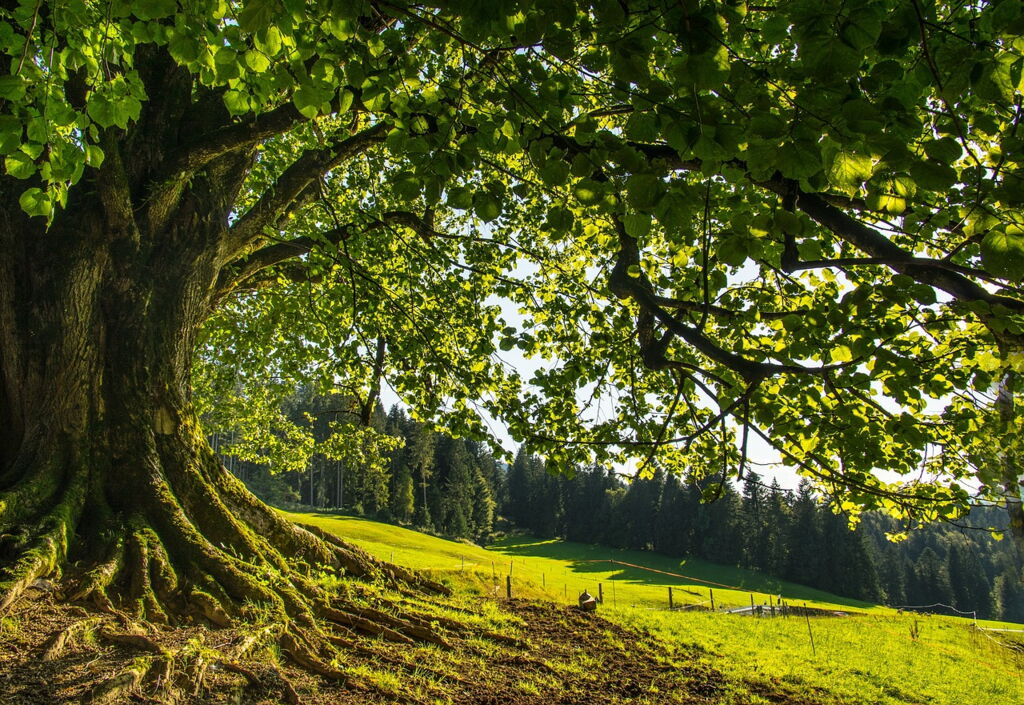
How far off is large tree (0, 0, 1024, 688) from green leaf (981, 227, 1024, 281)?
0.02 metres

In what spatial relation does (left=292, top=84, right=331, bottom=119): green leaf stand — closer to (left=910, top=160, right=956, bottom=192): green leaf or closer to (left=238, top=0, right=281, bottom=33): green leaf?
(left=238, top=0, right=281, bottom=33): green leaf

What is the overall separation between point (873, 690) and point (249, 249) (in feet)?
44.6

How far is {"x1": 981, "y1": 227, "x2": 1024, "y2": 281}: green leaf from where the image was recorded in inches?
84.7

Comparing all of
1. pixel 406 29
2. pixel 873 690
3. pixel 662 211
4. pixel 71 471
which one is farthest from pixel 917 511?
pixel 71 471

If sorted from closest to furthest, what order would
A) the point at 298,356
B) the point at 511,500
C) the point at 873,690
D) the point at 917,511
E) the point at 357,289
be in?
the point at 917,511 → the point at 357,289 → the point at 873,690 → the point at 298,356 → the point at 511,500

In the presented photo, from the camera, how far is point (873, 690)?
10.5m

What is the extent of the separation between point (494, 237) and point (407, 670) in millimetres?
6688

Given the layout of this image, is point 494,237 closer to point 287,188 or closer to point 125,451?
point 287,188

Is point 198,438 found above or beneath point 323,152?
beneath

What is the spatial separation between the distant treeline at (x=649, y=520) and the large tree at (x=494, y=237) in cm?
5429

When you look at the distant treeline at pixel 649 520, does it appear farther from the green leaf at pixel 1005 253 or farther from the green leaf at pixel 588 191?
the green leaf at pixel 1005 253

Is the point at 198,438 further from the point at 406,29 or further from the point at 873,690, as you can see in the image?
the point at 873,690

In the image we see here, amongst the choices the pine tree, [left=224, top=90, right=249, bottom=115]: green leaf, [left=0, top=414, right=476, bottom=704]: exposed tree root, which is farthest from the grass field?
the pine tree

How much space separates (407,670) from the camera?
5.67 m
